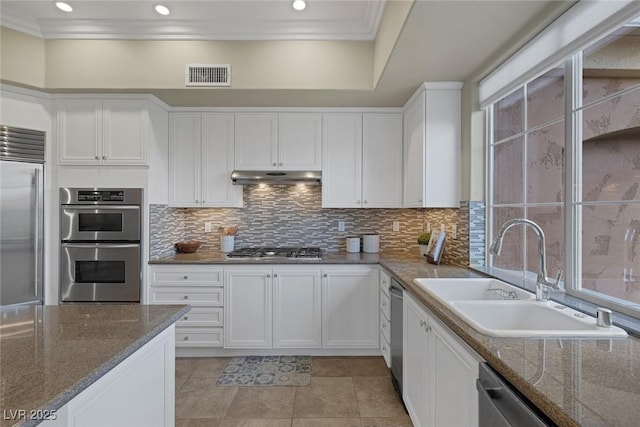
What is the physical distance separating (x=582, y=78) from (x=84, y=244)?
3.80 metres

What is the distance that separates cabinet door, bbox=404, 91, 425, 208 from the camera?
2.71m

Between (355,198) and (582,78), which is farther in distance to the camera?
(355,198)

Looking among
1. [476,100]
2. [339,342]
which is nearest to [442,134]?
[476,100]

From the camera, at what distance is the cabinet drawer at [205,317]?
2.97 m

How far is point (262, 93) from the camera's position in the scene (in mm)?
2834

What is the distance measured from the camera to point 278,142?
10.6 ft

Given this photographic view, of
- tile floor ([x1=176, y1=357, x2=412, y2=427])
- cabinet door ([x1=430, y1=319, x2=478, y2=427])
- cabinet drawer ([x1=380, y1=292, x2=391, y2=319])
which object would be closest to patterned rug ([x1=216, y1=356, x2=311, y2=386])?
tile floor ([x1=176, y1=357, x2=412, y2=427])

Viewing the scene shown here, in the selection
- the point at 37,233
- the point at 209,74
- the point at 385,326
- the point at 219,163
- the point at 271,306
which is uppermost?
the point at 209,74

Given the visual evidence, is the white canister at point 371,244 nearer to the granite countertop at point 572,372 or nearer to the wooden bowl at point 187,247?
the wooden bowl at point 187,247

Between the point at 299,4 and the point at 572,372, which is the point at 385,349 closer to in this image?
the point at 572,372

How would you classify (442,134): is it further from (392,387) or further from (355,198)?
(392,387)

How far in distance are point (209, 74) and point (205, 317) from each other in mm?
2175

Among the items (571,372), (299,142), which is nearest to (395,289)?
(571,372)

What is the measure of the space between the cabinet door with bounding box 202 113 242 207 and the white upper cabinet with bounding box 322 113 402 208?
37.9 inches
